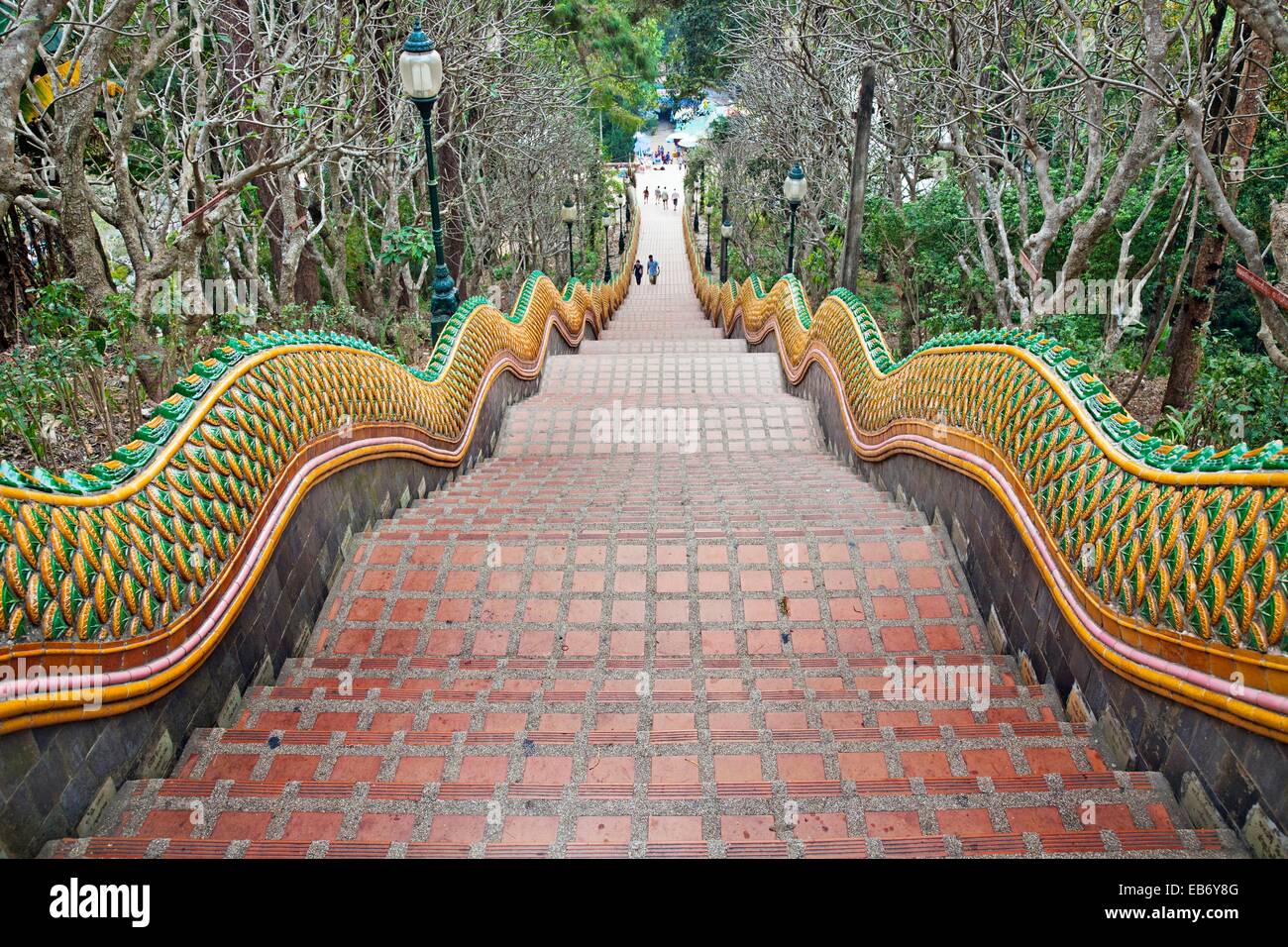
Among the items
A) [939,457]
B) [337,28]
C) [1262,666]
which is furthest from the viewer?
[337,28]

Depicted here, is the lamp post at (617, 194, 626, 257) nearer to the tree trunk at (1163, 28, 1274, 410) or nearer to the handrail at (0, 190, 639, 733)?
the tree trunk at (1163, 28, 1274, 410)

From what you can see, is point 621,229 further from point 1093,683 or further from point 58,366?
point 1093,683

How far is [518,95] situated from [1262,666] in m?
15.4

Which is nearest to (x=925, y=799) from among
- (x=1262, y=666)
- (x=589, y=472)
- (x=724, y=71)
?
(x=1262, y=666)

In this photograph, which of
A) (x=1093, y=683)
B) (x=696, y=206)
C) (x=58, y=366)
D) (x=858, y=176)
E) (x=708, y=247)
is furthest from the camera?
(x=696, y=206)

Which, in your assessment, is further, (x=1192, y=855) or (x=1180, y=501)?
(x=1180, y=501)

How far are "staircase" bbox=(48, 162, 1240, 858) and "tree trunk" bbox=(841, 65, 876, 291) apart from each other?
5.94 m

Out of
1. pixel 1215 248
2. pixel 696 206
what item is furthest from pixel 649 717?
pixel 696 206

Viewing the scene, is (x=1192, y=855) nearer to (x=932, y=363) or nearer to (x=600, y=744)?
(x=600, y=744)

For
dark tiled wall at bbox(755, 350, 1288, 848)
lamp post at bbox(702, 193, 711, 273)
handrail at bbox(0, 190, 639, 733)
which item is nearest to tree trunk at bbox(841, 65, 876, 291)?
dark tiled wall at bbox(755, 350, 1288, 848)

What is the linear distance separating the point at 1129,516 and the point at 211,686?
3634mm

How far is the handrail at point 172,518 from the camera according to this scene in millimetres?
2328

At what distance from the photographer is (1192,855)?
2.28 m

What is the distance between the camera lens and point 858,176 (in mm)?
9750
